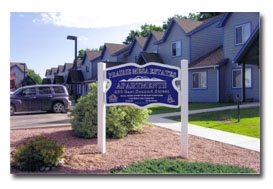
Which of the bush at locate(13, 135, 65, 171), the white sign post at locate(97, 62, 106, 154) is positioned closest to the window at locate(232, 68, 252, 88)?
the white sign post at locate(97, 62, 106, 154)

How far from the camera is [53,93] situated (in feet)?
47.7

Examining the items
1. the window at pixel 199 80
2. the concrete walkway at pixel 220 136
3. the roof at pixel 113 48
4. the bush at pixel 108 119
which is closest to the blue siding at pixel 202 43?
the window at pixel 199 80

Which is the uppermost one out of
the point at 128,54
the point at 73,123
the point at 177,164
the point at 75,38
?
the point at 128,54

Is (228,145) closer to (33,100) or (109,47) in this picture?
(33,100)

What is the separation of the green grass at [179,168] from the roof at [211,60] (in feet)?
41.2

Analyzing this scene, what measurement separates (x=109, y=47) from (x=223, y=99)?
14.6 metres

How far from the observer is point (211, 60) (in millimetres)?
18000

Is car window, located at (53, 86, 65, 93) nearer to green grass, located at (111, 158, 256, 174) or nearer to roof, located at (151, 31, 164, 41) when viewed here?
roof, located at (151, 31, 164, 41)

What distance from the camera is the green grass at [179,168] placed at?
5074mm

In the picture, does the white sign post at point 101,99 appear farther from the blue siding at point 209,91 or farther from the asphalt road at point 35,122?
the blue siding at point 209,91

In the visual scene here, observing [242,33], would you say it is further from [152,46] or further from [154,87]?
[154,87]

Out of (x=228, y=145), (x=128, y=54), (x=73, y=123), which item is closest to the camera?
(x=228, y=145)

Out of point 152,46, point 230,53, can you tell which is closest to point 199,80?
point 230,53
